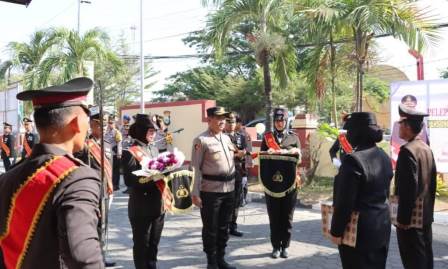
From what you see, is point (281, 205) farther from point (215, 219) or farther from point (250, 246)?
point (215, 219)

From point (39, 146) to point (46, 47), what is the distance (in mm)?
16506

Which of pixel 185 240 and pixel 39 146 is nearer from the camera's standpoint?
pixel 39 146

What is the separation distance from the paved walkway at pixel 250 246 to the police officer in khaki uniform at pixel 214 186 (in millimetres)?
417

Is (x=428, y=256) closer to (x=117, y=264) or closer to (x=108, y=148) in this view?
(x=117, y=264)


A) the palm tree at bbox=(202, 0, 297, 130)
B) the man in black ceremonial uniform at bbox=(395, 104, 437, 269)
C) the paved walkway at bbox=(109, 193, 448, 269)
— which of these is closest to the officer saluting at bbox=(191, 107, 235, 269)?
the paved walkway at bbox=(109, 193, 448, 269)

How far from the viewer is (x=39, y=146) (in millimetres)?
1915

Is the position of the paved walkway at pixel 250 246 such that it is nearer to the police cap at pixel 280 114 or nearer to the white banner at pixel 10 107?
the police cap at pixel 280 114

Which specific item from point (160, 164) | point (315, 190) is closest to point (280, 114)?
point (160, 164)

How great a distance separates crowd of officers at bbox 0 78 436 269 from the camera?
5.77 ft

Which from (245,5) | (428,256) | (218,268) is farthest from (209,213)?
(245,5)

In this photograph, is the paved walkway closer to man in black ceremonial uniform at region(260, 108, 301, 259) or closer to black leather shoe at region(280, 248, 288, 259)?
black leather shoe at region(280, 248, 288, 259)

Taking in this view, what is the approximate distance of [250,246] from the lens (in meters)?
6.56

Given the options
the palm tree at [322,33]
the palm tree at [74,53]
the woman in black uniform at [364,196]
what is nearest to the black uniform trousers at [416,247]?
the woman in black uniform at [364,196]

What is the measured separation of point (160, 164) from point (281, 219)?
2.14 meters
